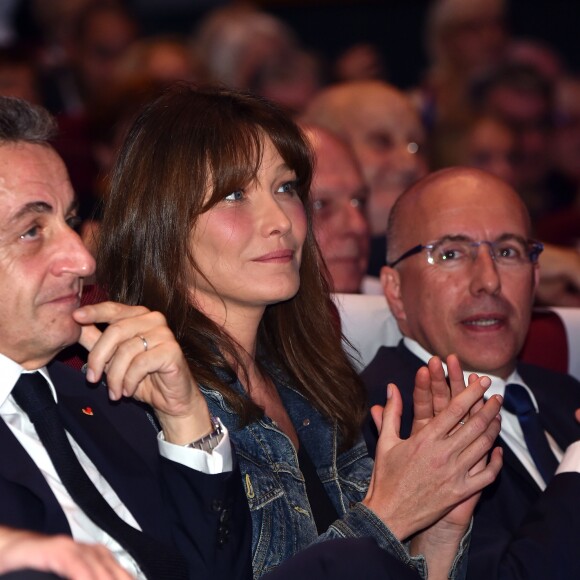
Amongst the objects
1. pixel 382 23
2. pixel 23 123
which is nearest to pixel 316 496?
pixel 23 123

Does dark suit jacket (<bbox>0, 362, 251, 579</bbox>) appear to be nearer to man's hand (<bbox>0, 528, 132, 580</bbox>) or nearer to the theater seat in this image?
man's hand (<bbox>0, 528, 132, 580</bbox>)

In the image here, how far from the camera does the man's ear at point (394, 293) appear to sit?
9.77ft

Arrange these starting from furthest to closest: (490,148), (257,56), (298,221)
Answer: (257,56)
(490,148)
(298,221)

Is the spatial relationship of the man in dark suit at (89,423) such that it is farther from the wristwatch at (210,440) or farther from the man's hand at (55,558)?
the man's hand at (55,558)

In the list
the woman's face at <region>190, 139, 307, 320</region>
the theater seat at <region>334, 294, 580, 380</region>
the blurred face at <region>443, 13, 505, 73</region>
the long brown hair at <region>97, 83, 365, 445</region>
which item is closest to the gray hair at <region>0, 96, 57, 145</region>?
the long brown hair at <region>97, 83, 365, 445</region>

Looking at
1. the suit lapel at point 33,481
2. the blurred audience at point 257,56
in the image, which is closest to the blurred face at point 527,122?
the blurred audience at point 257,56

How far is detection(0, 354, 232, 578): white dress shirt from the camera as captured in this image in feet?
6.32

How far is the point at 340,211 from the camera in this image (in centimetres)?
360

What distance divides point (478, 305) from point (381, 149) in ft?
5.32

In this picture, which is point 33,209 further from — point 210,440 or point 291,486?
point 291,486

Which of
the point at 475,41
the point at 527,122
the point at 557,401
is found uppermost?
the point at 475,41

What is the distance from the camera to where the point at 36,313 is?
1.97 meters

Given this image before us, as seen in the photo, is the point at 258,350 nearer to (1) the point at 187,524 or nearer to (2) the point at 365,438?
(2) the point at 365,438

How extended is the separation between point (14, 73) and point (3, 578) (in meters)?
4.04
